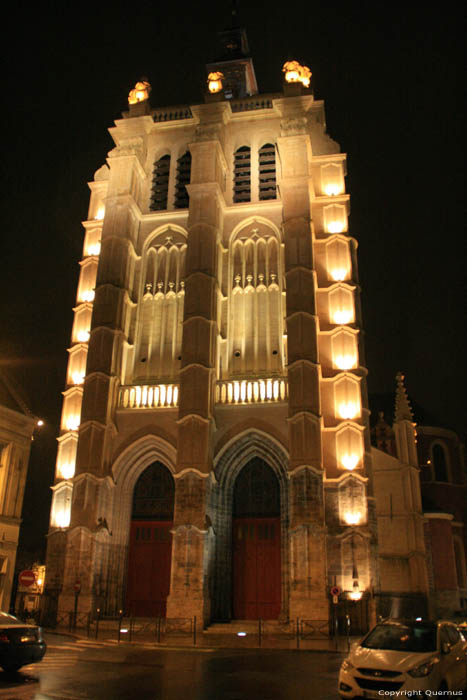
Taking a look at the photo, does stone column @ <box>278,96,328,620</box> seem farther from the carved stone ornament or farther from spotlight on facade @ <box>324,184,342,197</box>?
spotlight on facade @ <box>324,184,342,197</box>

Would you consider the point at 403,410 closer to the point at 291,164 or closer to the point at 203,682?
the point at 291,164

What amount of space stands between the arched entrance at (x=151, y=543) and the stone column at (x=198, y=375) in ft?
9.44

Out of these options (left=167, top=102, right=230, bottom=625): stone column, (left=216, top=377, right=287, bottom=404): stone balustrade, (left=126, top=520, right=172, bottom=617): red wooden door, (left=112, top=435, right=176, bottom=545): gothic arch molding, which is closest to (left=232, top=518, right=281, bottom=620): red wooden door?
(left=167, top=102, right=230, bottom=625): stone column

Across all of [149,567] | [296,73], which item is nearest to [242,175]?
[296,73]

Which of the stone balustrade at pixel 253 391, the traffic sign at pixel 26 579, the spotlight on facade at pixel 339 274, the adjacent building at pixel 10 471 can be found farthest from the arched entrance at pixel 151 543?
the spotlight on facade at pixel 339 274

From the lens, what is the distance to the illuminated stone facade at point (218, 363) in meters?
22.7

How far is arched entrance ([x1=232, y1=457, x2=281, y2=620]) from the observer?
23672mm

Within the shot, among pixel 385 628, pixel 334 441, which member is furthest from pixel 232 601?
pixel 385 628

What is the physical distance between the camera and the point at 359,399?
25.3 metres

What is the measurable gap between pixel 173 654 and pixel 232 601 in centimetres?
935

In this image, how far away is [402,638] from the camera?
8695mm

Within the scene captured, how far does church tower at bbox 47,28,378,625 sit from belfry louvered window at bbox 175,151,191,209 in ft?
0.56

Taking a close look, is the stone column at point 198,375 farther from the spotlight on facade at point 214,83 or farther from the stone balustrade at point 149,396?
the spotlight on facade at point 214,83

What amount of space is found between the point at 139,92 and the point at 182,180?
6525 millimetres
